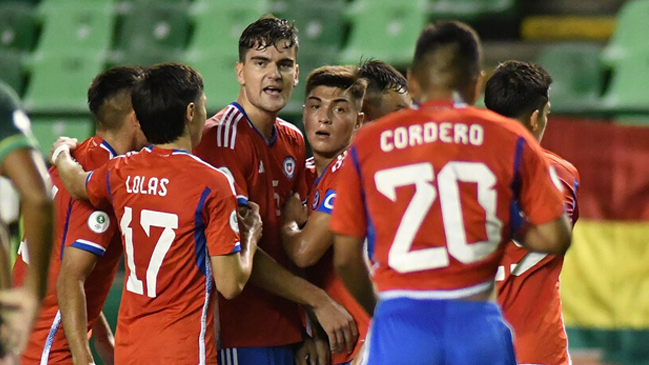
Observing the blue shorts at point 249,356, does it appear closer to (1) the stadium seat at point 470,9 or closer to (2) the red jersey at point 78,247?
(2) the red jersey at point 78,247

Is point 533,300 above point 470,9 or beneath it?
beneath

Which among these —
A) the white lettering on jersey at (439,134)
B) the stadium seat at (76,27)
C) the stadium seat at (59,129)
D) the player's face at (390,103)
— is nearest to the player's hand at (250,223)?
the player's face at (390,103)

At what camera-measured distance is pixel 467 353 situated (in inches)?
106

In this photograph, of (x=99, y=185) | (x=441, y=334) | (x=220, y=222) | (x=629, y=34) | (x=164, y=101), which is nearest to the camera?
(x=441, y=334)

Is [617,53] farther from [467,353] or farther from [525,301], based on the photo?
[467,353]

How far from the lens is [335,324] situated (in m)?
3.76

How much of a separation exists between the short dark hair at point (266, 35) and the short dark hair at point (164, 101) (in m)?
0.62

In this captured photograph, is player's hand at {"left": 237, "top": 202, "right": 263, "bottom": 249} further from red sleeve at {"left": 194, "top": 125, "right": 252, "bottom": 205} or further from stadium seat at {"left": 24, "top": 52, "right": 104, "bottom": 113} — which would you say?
stadium seat at {"left": 24, "top": 52, "right": 104, "bottom": 113}

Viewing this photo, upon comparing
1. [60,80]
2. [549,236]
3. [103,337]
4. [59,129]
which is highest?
[60,80]

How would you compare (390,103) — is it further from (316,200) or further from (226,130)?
(226,130)

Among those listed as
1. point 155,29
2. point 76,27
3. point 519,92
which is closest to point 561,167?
point 519,92

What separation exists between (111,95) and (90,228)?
2.18 ft

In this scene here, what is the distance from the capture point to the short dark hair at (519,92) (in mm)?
3836

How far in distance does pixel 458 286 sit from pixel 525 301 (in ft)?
3.73
